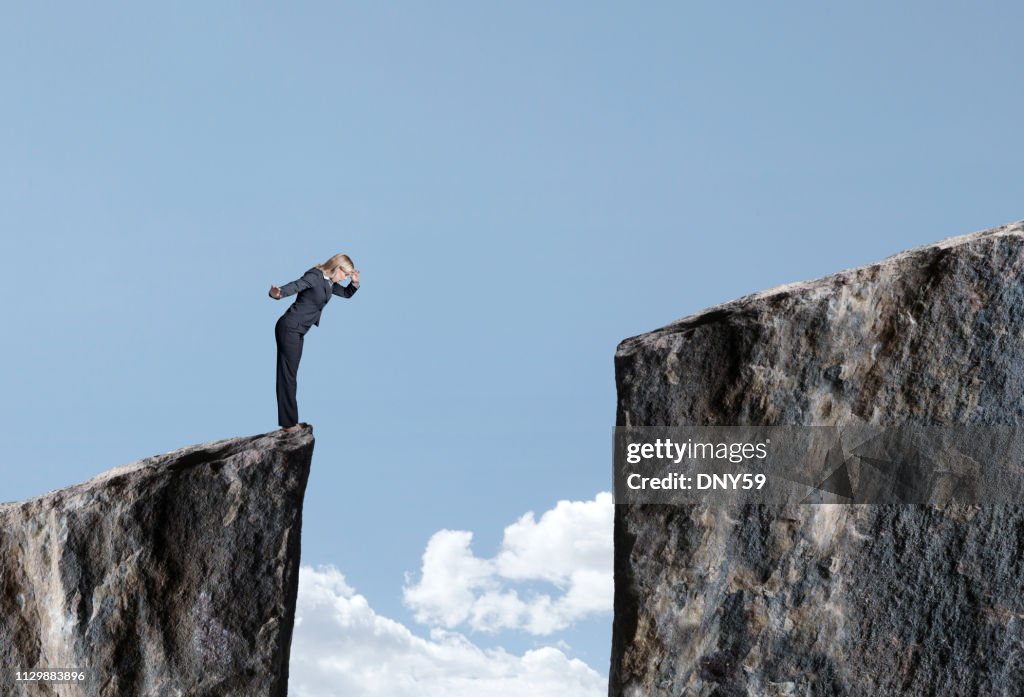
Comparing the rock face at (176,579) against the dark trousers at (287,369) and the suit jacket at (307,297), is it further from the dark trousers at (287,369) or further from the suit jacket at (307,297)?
the suit jacket at (307,297)

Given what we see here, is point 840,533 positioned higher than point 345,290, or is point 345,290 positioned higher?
point 345,290

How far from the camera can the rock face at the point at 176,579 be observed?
7.25m

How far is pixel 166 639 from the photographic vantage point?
7.31 m

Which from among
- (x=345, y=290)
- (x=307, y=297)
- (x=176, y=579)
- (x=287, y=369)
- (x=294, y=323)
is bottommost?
(x=176, y=579)

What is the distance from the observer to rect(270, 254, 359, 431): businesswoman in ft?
26.6

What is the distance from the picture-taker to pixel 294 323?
8219 millimetres

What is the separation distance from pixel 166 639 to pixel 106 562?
74cm

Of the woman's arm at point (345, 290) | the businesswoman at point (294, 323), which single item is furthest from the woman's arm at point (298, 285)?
the woman's arm at point (345, 290)
